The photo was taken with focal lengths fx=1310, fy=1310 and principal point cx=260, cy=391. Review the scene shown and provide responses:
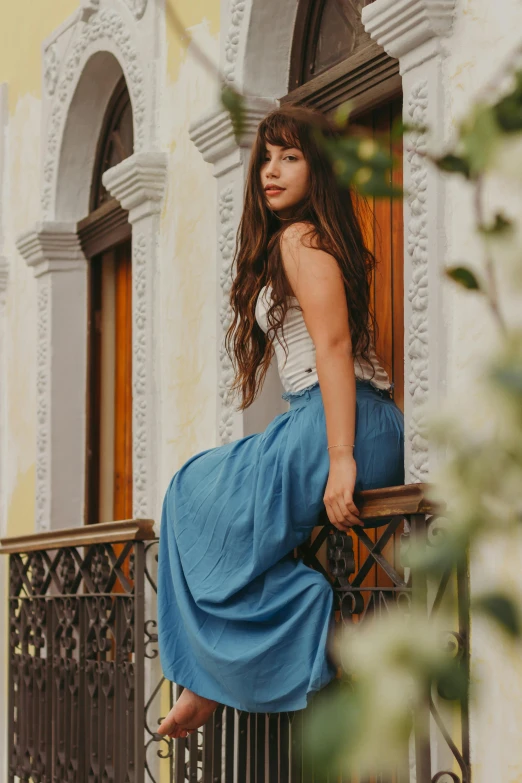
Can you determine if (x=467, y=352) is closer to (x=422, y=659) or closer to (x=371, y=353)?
(x=371, y=353)

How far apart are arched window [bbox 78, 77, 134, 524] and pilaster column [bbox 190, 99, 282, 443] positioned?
1723 millimetres

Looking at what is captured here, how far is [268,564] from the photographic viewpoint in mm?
3879

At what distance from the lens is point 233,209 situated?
17.2 ft

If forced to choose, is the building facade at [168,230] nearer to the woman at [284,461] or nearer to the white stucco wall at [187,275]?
the white stucco wall at [187,275]

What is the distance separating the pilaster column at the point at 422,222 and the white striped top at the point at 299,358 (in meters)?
0.22

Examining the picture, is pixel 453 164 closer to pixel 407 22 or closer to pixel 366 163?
pixel 366 163

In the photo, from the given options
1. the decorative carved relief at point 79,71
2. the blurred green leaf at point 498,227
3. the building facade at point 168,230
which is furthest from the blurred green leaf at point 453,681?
the decorative carved relief at point 79,71

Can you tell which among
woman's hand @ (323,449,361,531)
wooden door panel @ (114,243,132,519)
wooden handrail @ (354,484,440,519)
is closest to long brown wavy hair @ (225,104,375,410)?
woman's hand @ (323,449,361,531)

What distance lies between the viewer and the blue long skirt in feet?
12.5

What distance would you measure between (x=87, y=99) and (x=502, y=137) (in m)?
7.03

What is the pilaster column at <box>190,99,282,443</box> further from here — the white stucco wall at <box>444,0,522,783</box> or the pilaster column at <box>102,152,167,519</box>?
the white stucco wall at <box>444,0,522,783</box>

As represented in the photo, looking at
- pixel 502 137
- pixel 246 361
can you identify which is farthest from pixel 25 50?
pixel 502 137

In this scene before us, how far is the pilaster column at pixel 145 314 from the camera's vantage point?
237 inches

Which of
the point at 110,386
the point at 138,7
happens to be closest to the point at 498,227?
the point at 138,7
